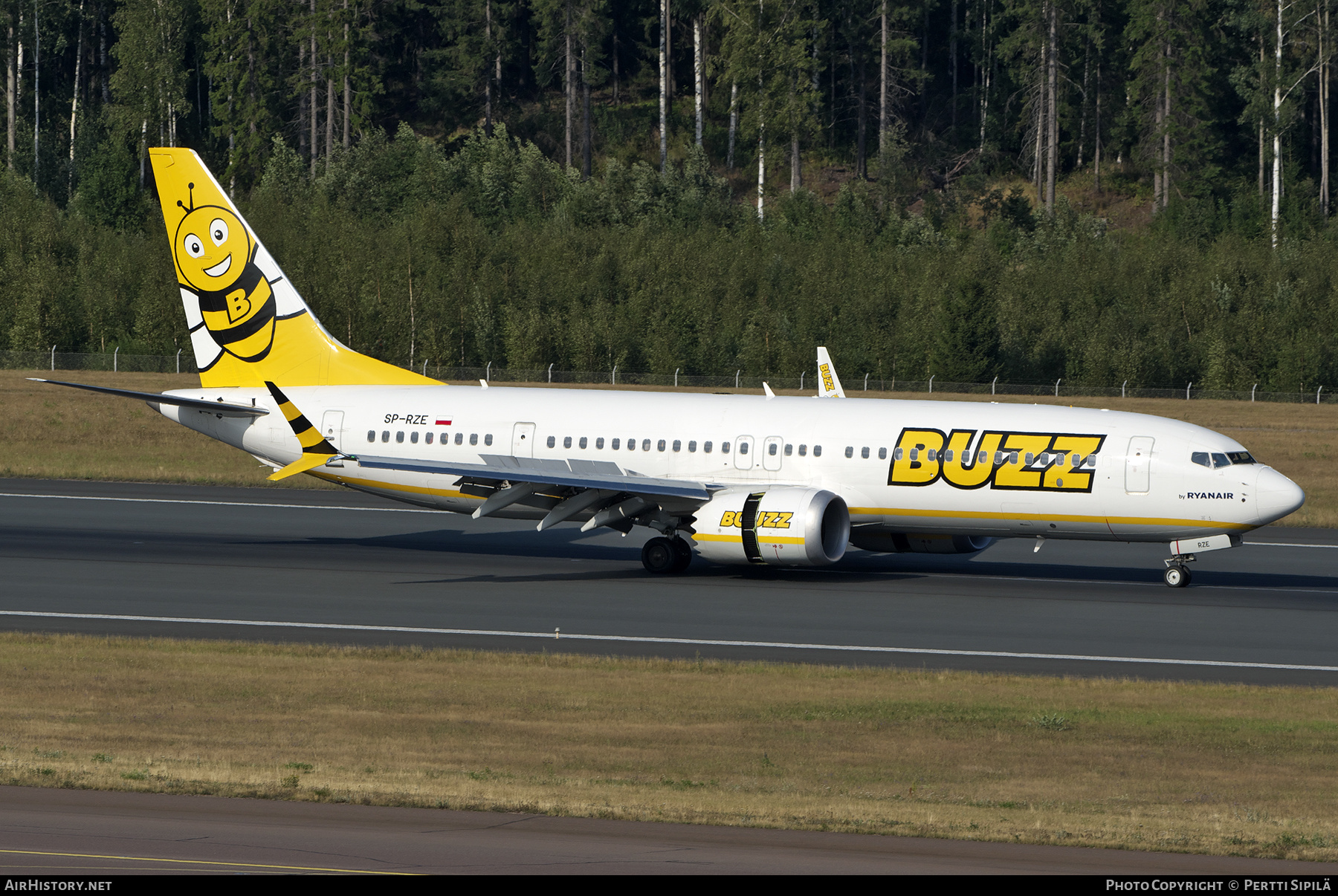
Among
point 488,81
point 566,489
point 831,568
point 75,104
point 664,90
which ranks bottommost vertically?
point 831,568

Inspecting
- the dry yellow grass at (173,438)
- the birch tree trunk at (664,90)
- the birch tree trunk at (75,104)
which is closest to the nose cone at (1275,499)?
the dry yellow grass at (173,438)

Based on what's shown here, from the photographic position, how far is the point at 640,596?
31312 millimetres

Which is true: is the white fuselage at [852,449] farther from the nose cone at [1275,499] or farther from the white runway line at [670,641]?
the white runway line at [670,641]

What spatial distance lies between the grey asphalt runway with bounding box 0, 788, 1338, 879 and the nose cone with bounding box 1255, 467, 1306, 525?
772 inches

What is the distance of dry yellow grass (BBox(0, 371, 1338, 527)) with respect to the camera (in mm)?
52281

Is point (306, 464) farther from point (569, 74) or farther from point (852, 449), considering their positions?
point (569, 74)

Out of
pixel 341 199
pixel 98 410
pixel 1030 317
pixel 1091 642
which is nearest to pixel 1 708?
pixel 1091 642

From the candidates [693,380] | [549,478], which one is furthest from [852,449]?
[693,380]

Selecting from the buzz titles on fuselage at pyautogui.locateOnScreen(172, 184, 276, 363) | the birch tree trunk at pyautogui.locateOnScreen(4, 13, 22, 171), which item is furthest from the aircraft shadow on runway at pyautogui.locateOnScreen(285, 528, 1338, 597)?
the birch tree trunk at pyautogui.locateOnScreen(4, 13, 22, 171)

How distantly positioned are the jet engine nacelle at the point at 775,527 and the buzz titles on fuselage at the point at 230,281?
13.2 m

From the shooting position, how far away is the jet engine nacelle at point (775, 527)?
104 ft

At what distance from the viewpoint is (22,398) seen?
222 ft

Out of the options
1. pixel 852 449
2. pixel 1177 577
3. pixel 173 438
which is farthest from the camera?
pixel 173 438

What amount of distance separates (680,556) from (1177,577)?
10677mm
